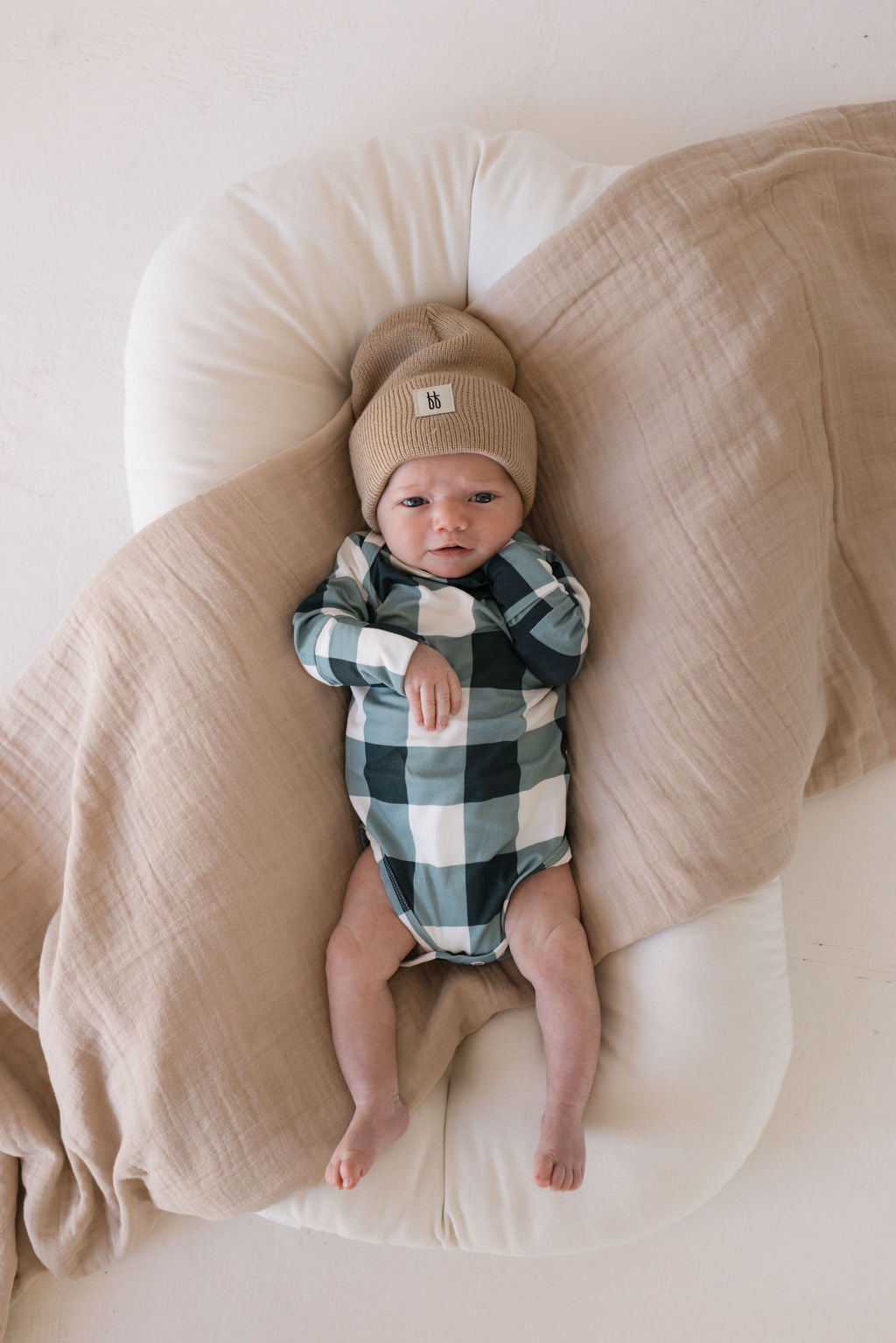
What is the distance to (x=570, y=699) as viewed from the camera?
1.25m

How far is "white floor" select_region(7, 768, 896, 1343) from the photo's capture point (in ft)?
4.27

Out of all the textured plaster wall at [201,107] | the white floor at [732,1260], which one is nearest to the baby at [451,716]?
the white floor at [732,1260]

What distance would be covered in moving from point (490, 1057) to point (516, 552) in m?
0.63

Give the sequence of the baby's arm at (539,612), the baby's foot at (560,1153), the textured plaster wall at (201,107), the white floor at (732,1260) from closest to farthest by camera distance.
Answer: 1. the baby's foot at (560,1153)
2. the baby's arm at (539,612)
3. the white floor at (732,1260)
4. the textured plaster wall at (201,107)

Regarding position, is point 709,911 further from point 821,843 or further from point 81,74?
point 81,74

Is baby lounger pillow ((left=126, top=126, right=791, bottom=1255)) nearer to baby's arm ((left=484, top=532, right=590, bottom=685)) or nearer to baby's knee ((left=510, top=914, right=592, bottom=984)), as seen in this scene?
baby's knee ((left=510, top=914, right=592, bottom=984))

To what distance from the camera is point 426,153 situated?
1.29 m

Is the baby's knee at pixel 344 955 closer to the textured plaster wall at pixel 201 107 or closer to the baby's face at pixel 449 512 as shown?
the baby's face at pixel 449 512

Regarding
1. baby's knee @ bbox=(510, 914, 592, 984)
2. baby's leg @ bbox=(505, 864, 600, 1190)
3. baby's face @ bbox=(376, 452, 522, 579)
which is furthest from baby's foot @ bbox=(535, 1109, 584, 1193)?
baby's face @ bbox=(376, 452, 522, 579)

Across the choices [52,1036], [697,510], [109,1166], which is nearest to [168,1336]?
[109,1166]

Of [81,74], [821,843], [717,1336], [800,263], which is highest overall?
[81,74]

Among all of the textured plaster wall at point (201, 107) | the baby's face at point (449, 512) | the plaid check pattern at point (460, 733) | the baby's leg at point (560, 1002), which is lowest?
the baby's leg at point (560, 1002)

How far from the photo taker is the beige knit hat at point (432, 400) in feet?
3.71

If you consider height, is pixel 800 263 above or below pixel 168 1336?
above
